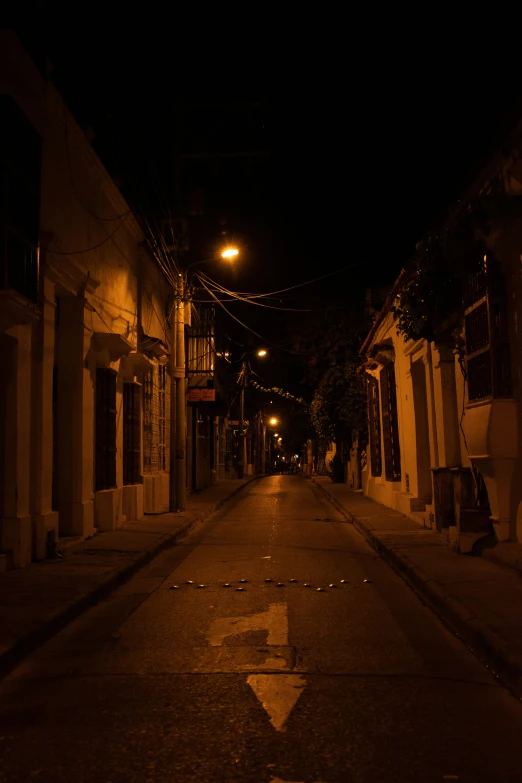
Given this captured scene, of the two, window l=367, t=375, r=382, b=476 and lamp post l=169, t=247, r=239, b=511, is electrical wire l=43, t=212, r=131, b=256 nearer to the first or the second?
lamp post l=169, t=247, r=239, b=511

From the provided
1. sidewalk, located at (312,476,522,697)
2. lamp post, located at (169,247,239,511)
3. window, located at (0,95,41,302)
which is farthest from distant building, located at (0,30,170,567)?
sidewalk, located at (312,476,522,697)

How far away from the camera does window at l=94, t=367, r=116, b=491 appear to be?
14.2 m

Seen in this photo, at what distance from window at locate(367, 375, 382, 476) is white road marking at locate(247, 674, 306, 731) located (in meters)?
16.1

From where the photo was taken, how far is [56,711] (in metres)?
4.70

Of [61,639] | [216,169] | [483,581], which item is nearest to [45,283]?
[61,639]

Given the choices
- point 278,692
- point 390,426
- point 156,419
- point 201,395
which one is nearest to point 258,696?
point 278,692

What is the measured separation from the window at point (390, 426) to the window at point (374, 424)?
1.64 m

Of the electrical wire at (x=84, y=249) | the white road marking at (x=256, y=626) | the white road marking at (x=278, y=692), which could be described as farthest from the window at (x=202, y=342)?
the white road marking at (x=278, y=692)

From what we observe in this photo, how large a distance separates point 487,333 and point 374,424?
40.6 feet

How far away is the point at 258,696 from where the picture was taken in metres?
4.91

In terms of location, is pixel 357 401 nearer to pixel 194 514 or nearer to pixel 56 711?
pixel 194 514

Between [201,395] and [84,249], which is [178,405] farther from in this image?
[201,395]

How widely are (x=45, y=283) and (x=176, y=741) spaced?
800cm

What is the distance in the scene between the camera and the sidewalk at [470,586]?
18.8ft
